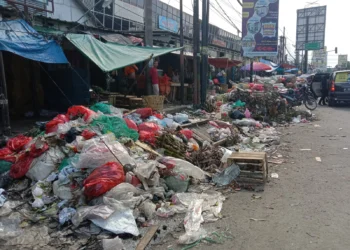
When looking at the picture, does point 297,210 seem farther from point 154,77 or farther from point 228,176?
point 154,77

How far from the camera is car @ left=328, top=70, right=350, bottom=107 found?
15.2 meters

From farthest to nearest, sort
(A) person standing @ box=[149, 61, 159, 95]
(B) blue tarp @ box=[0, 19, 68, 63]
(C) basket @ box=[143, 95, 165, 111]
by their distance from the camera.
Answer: (A) person standing @ box=[149, 61, 159, 95]
(C) basket @ box=[143, 95, 165, 111]
(B) blue tarp @ box=[0, 19, 68, 63]

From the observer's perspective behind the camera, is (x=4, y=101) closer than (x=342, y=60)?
Yes

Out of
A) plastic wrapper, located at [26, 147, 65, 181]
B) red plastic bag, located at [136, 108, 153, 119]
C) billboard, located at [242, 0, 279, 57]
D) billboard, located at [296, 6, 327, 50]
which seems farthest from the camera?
billboard, located at [296, 6, 327, 50]

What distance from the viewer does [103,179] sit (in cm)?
418

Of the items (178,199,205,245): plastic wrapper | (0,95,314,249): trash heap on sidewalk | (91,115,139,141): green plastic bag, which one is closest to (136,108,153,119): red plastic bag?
(0,95,314,249): trash heap on sidewalk

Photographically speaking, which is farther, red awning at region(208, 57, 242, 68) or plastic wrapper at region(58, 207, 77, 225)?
red awning at region(208, 57, 242, 68)

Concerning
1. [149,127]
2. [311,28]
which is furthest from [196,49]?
[311,28]

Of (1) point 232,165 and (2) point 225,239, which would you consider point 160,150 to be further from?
(2) point 225,239

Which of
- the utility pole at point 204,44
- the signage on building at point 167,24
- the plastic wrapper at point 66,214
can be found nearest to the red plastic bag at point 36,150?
the plastic wrapper at point 66,214

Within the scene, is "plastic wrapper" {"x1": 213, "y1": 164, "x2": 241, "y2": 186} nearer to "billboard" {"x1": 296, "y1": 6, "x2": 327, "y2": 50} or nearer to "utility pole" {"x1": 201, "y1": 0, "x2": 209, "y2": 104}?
"utility pole" {"x1": 201, "y1": 0, "x2": 209, "y2": 104}

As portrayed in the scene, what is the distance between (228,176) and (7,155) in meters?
3.76

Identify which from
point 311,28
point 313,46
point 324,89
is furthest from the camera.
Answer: point 311,28

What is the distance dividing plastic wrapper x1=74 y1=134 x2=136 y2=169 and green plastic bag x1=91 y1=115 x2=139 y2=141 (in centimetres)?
90
